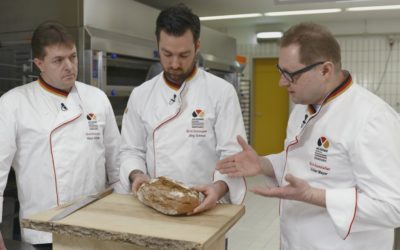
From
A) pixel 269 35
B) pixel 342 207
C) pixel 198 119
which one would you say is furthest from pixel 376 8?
pixel 342 207

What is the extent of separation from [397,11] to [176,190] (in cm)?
586

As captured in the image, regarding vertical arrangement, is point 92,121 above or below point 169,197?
above

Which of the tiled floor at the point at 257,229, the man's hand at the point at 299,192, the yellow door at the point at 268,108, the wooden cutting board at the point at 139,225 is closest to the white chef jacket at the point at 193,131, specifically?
the wooden cutting board at the point at 139,225

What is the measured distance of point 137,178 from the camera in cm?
146

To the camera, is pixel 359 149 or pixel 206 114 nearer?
pixel 359 149

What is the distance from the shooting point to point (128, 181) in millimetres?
1525

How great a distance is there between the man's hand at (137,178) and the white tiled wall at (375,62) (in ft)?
19.4

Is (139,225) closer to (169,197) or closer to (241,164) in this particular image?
(169,197)

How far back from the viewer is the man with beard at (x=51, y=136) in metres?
1.59

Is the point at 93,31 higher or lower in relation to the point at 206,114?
higher

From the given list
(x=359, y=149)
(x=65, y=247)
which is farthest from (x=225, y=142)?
(x=65, y=247)

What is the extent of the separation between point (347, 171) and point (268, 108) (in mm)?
6517

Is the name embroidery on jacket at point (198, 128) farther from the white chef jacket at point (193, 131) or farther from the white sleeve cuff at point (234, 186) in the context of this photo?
the white sleeve cuff at point (234, 186)

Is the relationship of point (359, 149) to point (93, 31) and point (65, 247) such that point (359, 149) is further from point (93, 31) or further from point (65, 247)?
point (93, 31)
